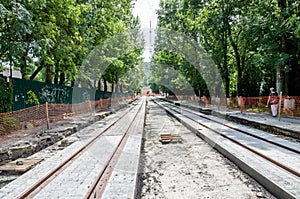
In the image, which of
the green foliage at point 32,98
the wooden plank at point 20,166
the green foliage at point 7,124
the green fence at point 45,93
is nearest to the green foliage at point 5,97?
the green fence at point 45,93

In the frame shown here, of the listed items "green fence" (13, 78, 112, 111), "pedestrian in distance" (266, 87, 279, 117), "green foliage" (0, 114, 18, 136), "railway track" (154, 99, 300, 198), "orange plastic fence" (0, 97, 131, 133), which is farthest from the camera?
"pedestrian in distance" (266, 87, 279, 117)

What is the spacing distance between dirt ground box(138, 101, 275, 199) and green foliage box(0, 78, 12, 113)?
639 centimetres

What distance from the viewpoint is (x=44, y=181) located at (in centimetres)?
477

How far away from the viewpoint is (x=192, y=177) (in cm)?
520

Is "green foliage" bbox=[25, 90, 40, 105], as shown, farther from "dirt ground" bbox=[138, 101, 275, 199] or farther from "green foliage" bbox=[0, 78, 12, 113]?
"dirt ground" bbox=[138, 101, 275, 199]

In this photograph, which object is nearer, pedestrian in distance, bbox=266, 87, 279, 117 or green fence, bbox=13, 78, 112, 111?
green fence, bbox=13, 78, 112, 111

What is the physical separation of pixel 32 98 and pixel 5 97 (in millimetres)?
2251

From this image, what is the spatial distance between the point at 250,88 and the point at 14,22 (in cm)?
2449

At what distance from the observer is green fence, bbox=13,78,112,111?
36.7ft

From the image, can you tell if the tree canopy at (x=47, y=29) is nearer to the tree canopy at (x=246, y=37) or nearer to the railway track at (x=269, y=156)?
the railway track at (x=269, y=156)

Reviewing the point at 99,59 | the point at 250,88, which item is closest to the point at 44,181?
the point at 99,59

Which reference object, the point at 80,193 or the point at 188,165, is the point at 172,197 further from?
the point at 188,165

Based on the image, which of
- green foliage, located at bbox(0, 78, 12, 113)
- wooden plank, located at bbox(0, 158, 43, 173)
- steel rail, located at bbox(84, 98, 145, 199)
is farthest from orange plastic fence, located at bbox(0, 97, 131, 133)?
steel rail, located at bbox(84, 98, 145, 199)

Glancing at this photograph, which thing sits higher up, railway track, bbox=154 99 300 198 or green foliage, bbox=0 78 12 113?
green foliage, bbox=0 78 12 113
